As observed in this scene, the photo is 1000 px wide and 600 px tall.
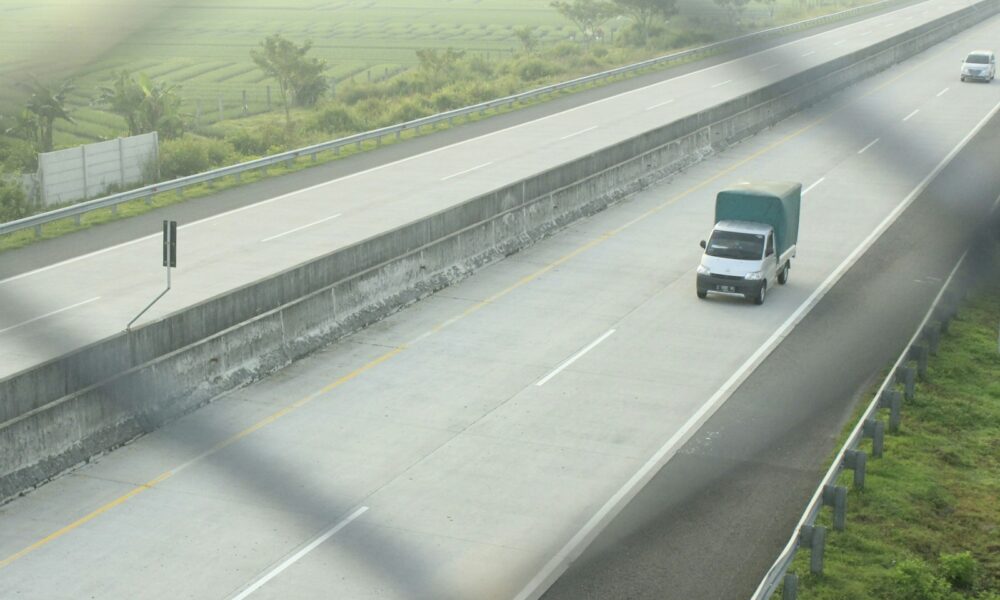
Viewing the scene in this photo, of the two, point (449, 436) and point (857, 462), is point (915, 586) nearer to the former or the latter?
point (857, 462)

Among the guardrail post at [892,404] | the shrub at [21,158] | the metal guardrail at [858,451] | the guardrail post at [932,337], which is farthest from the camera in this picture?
the shrub at [21,158]

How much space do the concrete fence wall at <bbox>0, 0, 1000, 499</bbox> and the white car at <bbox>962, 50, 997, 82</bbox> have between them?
31153 mm

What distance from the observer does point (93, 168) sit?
134 ft

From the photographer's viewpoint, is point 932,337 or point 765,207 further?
point 765,207

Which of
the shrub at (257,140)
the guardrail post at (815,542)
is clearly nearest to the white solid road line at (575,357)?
the guardrail post at (815,542)

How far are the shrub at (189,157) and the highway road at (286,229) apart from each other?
273 inches

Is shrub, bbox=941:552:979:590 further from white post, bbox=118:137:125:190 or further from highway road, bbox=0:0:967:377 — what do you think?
white post, bbox=118:137:125:190

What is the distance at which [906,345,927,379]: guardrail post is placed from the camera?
21.4 m

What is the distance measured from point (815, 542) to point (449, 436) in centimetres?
732

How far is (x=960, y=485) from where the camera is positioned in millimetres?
16703

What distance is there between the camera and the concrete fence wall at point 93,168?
38.9 m

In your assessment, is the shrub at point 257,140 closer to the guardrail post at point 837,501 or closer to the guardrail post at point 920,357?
the guardrail post at point 920,357

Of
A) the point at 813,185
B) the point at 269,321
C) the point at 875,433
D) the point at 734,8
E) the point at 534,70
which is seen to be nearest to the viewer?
the point at 734,8

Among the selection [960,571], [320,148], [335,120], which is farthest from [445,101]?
[960,571]
